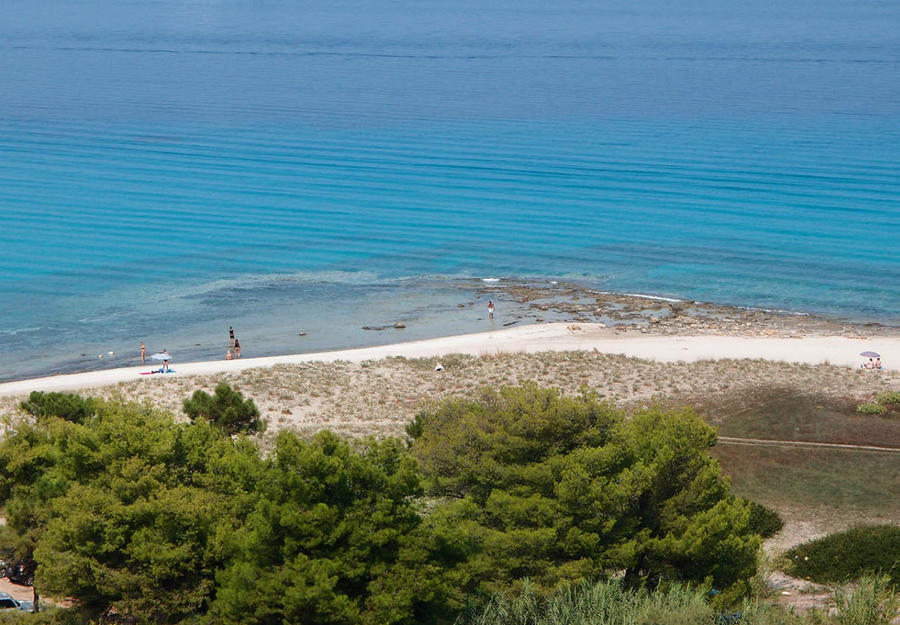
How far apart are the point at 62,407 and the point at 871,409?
937 inches

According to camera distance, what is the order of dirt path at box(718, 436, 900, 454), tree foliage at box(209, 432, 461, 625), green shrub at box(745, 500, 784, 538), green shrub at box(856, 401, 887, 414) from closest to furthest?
1. tree foliage at box(209, 432, 461, 625)
2. green shrub at box(745, 500, 784, 538)
3. dirt path at box(718, 436, 900, 454)
4. green shrub at box(856, 401, 887, 414)

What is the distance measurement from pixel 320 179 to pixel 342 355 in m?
39.1

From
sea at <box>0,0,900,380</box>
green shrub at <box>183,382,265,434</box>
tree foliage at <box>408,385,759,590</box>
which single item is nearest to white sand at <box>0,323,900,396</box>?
sea at <box>0,0,900,380</box>

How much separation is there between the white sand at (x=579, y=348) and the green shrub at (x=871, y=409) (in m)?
5.98

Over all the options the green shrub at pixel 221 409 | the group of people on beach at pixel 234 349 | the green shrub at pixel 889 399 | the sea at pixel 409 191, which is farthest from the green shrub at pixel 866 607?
the sea at pixel 409 191

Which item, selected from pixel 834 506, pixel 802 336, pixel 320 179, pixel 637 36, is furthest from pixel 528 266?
pixel 637 36

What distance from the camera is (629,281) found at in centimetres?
5603

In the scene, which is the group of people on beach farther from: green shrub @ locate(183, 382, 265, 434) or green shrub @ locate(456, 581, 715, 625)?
green shrub @ locate(456, 581, 715, 625)

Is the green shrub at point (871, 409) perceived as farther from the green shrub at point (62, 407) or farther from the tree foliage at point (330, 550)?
the green shrub at point (62, 407)

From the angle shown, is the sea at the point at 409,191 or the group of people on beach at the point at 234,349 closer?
the group of people on beach at the point at 234,349

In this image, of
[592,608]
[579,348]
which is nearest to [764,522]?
[592,608]

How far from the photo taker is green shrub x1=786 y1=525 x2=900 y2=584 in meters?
22.3

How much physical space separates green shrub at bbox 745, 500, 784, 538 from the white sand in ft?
47.8

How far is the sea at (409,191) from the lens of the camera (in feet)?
173
